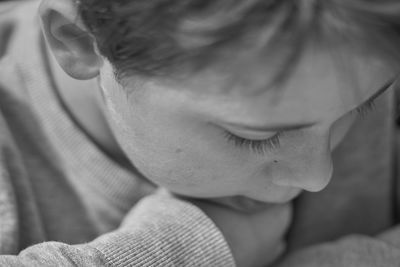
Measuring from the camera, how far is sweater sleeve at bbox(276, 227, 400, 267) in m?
0.80

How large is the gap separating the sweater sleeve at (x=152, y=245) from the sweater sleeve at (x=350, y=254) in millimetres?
150

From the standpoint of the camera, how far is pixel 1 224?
0.78 m

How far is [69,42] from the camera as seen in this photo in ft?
2.12

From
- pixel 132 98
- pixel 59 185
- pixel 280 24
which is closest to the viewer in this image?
pixel 280 24

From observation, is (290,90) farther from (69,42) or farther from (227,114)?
(69,42)

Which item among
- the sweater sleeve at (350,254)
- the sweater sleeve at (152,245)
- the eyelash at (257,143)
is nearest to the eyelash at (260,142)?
the eyelash at (257,143)

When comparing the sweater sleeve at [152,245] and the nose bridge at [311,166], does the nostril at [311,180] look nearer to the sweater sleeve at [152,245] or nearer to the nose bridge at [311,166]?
the nose bridge at [311,166]

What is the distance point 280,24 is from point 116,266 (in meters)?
0.27

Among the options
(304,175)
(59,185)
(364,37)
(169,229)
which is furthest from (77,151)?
(364,37)

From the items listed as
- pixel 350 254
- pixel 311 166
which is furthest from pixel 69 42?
pixel 350 254

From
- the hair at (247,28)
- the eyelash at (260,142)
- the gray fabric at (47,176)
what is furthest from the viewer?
the gray fabric at (47,176)

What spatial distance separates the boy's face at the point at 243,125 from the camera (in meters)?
0.54

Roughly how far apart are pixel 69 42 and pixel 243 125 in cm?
19

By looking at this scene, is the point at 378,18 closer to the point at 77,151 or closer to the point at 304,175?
the point at 304,175
